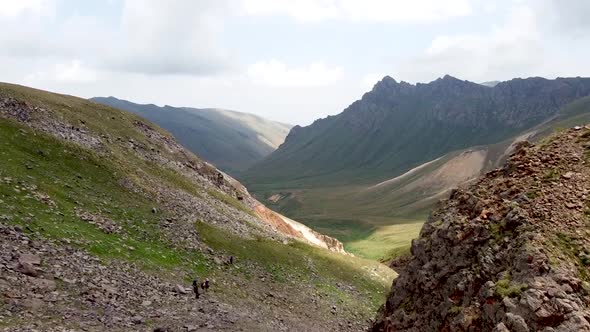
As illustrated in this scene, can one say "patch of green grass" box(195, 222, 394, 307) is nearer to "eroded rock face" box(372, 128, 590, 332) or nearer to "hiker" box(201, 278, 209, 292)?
"hiker" box(201, 278, 209, 292)

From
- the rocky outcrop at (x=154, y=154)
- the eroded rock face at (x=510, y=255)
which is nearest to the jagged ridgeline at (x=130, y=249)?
the rocky outcrop at (x=154, y=154)

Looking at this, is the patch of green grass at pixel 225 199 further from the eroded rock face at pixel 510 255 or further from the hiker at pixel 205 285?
the eroded rock face at pixel 510 255

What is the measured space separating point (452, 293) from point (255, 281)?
25.0 meters

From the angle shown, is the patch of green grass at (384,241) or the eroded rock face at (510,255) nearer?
A: the eroded rock face at (510,255)

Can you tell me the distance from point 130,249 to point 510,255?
27975mm

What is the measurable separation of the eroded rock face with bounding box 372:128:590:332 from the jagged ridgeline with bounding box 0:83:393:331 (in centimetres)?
1425

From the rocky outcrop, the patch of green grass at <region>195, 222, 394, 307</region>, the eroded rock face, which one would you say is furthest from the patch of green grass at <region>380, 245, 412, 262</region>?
the eroded rock face

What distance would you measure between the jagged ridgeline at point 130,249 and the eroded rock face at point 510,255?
1425 centimetres

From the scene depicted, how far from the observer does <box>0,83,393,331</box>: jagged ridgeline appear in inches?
1105

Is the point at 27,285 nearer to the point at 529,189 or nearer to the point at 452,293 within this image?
the point at 452,293

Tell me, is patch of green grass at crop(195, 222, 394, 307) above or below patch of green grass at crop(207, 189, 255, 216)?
below

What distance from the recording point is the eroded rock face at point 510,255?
1773cm

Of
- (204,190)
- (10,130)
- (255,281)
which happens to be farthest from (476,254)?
(204,190)

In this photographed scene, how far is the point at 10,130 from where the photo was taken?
47.4 metres
